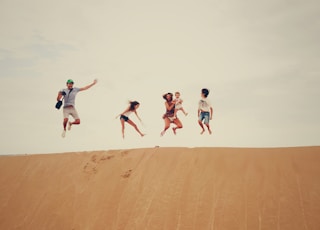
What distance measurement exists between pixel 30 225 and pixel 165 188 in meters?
4.67

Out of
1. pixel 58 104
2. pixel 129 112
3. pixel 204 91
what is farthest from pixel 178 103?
pixel 58 104

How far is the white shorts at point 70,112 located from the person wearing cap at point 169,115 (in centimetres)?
369

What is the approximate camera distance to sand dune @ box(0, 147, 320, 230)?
9.65 meters

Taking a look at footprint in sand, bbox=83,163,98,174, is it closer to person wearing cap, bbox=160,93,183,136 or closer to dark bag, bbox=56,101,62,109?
dark bag, bbox=56,101,62,109

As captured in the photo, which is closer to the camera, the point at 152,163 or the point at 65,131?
the point at 152,163

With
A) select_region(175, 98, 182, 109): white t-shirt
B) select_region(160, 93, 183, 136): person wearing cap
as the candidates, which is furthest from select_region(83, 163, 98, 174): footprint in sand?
select_region(175, 98, 182, 109): white t-shirt

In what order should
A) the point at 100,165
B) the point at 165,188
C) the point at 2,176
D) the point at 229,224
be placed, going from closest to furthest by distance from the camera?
the point at 229,224 < the point at 165,188 < the point at 100,165 < the point at 2,176

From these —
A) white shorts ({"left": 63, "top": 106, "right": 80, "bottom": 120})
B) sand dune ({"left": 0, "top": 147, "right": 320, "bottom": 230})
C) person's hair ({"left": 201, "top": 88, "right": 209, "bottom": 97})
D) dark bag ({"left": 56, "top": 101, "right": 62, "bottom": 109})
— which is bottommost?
Answer: sand dune ({"left": 0, "top": 147, "right": 320, "bottom": 230})

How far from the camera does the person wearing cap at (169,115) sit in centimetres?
1446

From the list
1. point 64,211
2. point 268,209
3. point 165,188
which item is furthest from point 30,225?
point 268,209

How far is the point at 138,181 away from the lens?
39.0ft

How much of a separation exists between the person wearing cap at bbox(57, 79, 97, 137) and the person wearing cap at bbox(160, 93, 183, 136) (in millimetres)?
3134

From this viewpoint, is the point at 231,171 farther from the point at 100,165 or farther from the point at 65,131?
the point at 65,131

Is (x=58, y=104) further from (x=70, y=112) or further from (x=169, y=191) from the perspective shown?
(x=169, y=191)
